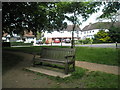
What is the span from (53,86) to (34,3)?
686 cm

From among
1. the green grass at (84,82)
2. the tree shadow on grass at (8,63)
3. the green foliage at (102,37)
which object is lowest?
the green grass at (84,82)

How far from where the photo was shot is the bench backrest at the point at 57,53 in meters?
5.32

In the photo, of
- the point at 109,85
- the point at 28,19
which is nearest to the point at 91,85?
the point at 109,85

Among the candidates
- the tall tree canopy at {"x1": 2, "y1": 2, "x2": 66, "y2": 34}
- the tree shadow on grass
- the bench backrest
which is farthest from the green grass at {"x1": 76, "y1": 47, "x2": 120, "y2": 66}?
the tall tree canopy at {"x1": 2, "y1": 2, "x2": 66, "y2": 34}

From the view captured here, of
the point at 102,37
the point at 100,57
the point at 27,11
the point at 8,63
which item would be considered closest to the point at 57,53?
the point at 8,63

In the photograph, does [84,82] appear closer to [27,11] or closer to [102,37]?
[27,11]

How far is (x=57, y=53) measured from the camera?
568 cm

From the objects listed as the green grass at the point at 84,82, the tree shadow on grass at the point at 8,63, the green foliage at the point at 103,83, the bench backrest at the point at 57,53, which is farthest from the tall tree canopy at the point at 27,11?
the green foliage at the point at 103,83

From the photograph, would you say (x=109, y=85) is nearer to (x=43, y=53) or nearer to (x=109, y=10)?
(x=43, y=53)

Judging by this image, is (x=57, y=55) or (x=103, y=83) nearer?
(x=103, y=83)

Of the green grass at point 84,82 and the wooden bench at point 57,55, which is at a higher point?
the wooden bench at point 57,55

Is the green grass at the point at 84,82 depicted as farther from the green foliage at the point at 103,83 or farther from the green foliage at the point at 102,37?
the green foliage at the point at 102,37

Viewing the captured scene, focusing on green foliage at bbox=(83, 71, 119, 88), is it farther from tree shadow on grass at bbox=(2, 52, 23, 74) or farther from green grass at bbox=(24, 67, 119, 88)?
tree shadow on grass at bbox=(2, 52, 23, 74)

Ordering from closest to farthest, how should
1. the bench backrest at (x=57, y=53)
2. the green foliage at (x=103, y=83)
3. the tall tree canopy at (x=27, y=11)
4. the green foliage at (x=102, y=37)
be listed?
the green foliage at (x=103, y=83) → the bench backrest at (x=57, y=53) → the tall tree canopy at (x=27, y=11) → the green foliage at (x=102, y=37)
